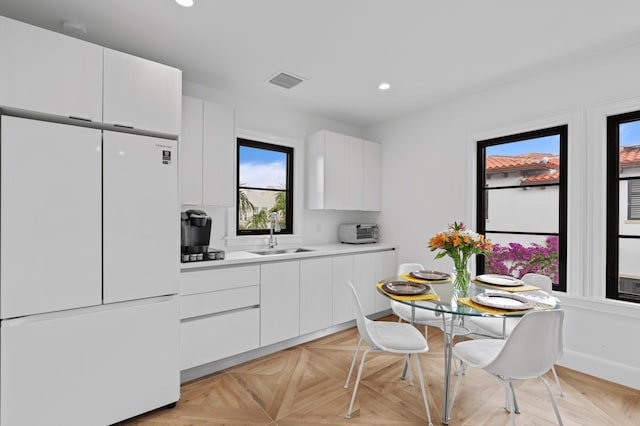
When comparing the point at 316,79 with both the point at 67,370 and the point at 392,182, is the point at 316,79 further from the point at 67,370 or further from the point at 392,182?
the point at 67,370

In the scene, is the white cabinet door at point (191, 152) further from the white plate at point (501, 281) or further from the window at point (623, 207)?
the window at point (623, 207)

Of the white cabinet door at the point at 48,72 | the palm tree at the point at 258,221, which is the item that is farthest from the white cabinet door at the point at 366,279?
the white cabinet door at the point at 48,72

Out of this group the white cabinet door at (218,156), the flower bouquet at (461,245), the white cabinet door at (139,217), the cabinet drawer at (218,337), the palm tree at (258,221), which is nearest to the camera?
the white cabinet door at (139,217)

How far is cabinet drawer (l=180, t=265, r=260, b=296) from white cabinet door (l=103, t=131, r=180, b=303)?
0.82 ft

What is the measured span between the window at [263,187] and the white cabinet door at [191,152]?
2.20ft

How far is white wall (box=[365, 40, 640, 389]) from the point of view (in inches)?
96.1

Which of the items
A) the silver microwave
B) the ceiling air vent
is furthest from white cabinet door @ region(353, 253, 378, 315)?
the ceiling air vent

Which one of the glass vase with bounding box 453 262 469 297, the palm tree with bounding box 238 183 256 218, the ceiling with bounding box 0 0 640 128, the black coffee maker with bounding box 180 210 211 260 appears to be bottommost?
the glass vase with bounding box 453 262 469 297

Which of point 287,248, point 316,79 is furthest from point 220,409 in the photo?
point 316,79

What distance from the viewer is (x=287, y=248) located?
3684 mm

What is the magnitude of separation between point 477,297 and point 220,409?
1839mm

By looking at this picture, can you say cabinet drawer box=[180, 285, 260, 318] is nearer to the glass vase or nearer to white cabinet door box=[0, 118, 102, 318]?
white cabinet door box=[0, 118, 102, 318]

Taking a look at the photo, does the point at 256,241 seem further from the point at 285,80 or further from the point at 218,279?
the point at 285,80

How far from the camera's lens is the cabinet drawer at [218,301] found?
7.91 ft
